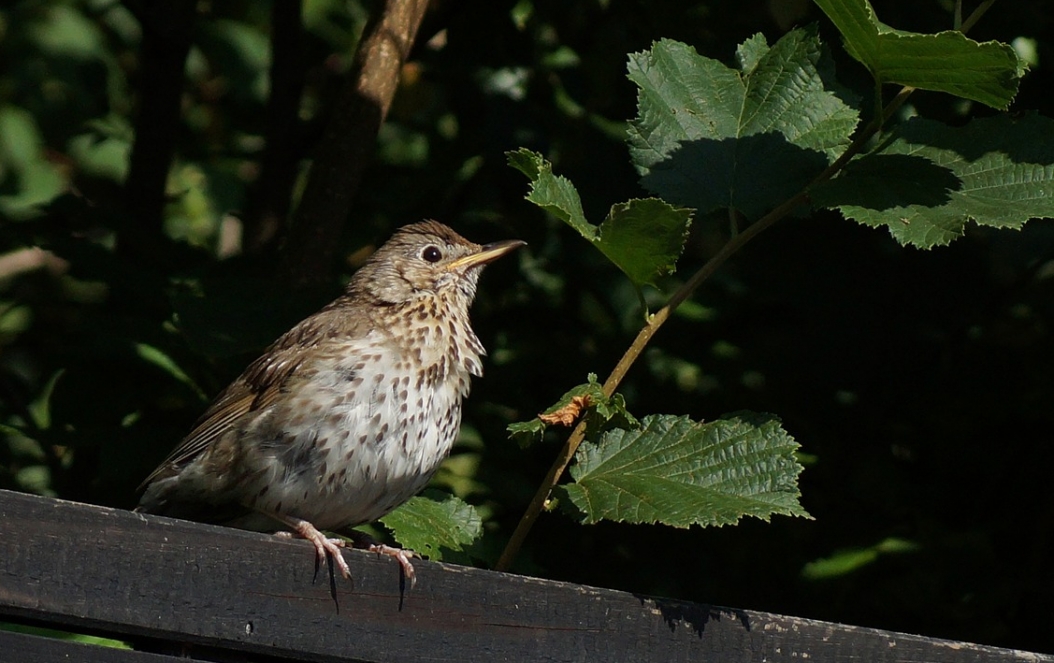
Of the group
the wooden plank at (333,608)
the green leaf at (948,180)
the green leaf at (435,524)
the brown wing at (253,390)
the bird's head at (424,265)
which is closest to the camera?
the wooden plank at (333,608)

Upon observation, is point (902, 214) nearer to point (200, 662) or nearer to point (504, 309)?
point (200, 662)

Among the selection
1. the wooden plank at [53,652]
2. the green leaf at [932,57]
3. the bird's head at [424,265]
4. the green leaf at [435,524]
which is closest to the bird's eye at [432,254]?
the bird's head at [424,265]

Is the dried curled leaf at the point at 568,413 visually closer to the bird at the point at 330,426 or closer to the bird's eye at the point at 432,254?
the bird at the point at 330,426

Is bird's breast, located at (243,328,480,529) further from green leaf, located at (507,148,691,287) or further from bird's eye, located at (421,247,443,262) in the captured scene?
green leaf, located at (507,148,691,287)

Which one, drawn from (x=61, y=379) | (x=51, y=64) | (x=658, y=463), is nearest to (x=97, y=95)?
(x=51, y=64)

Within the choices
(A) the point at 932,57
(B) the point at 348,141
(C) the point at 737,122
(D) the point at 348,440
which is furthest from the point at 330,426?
(A) the point at 932,57
